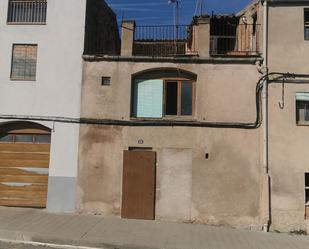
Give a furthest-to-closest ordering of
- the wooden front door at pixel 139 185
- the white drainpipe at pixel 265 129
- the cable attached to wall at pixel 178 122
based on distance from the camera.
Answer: the wooden front door at pixel 139 185 < the cable attached to wall at pixel 178 122 < the white drainpipe at pixel 265 129

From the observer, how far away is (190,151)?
13648mm

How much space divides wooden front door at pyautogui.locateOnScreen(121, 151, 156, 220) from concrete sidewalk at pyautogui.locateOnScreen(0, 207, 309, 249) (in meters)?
0.47

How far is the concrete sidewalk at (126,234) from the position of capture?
10.7 m

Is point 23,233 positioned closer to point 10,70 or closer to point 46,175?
point 46,175

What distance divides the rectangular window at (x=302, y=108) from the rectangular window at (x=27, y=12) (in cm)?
969

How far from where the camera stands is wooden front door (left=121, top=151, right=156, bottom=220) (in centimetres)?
1355

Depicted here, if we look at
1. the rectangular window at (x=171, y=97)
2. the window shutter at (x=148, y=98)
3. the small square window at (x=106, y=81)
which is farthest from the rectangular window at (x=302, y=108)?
the small square window at (x=106, y=81)

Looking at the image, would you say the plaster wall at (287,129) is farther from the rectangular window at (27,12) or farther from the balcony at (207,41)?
the rectangular window at (27,12)

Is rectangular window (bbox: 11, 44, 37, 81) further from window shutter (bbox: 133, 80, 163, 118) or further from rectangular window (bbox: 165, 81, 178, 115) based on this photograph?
rectangular window (bbox: 165, 81, 178, 115)

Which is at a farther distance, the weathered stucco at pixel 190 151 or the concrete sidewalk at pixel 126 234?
the weathered stucco at pixel 190 151

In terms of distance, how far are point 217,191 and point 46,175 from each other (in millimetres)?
6172

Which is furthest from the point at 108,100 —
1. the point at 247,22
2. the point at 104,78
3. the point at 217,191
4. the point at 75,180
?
the point at 247,22

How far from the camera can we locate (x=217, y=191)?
13367mm

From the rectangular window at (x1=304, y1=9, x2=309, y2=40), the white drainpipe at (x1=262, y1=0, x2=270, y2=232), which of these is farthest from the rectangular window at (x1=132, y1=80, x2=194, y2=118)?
the rectangular window at (x1=304, y1=9, x2=309, y2=40)
